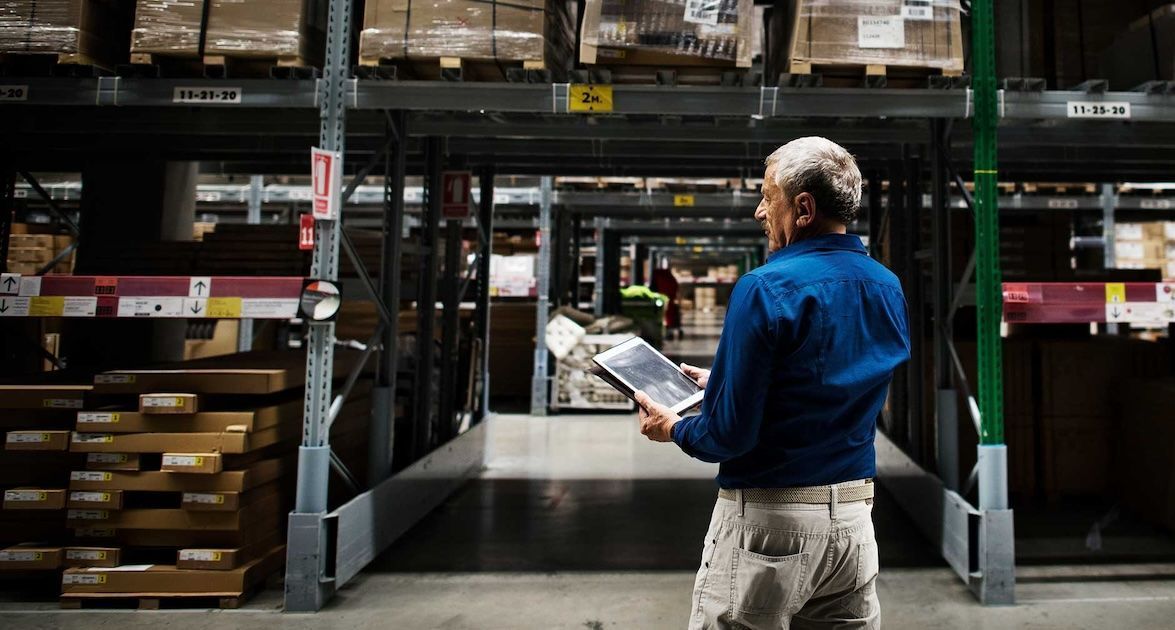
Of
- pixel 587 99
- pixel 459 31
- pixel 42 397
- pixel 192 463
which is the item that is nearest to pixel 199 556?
pixel 192 463

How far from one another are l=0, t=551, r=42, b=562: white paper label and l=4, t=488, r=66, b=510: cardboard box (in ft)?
0.80

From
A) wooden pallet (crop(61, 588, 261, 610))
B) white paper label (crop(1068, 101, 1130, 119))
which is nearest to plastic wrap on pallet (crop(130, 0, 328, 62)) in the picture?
wooden pallet (crop(61, 588, 261, 610))

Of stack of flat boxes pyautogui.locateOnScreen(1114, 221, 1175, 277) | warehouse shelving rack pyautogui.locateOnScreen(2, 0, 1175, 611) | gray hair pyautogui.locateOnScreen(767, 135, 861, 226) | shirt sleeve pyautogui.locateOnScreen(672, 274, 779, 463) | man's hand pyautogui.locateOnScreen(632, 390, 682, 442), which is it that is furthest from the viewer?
stack of flat boxes pyautogui.locateOnScreen(1114, 221, 1175, 277)

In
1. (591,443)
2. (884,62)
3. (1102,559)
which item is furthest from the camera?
(591,443)

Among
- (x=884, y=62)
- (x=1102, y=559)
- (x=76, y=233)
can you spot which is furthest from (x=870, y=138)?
(x=76, y=233)

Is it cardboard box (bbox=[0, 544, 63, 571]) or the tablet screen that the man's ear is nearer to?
the tablet screen

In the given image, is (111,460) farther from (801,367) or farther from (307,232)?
(801,367)

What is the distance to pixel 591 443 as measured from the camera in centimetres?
746

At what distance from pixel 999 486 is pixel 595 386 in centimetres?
621

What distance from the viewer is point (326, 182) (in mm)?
3250

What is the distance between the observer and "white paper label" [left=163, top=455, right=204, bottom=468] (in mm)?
3182

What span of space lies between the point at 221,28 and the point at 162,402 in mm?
1986

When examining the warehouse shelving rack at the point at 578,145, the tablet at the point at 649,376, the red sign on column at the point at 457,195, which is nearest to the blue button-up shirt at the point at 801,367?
the tablet at the point at 649,376

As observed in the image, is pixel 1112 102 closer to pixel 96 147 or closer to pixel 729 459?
pixel 729 459
